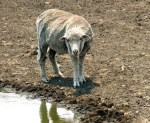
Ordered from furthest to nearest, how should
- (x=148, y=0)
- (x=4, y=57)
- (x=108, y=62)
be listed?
(x=148, y=0), (x=4, y=57), (x=108, y=62)

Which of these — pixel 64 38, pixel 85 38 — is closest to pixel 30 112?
pixel 64 38

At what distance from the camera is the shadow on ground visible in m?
11.5

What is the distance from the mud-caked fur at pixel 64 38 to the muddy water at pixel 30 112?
884mm

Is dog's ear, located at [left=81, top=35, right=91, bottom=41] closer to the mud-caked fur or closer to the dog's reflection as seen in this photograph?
the mud-caked fur

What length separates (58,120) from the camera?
1058cm

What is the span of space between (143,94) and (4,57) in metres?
4.63

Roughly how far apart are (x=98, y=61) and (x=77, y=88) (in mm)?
1938

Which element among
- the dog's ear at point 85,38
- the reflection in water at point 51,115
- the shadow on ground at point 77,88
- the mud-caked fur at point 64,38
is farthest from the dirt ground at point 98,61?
the dog's ear at point 85,38

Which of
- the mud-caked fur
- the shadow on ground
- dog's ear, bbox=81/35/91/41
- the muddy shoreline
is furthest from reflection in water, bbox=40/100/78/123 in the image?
dog's ear, bbox=81/35/91/41

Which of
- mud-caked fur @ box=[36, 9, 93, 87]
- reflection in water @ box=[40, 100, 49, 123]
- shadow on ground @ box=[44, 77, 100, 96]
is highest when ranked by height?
mud-caked fur @ box=[36, 9, 93, 87]

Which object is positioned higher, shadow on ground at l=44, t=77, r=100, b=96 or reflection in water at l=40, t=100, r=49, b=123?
shadow on ground at l=44, t=77, r=100, b=96

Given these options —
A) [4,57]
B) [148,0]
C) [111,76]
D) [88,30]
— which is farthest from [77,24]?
[148,0]

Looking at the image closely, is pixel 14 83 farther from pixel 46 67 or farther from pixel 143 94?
pixel 143 94

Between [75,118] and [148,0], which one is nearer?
[75,118]
